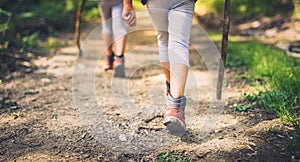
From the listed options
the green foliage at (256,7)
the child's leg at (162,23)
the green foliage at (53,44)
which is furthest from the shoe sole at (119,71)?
the green foliage at (256,7)

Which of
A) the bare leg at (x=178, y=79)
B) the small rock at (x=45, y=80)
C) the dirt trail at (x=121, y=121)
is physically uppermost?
the bare leg at (x=178, y=79)

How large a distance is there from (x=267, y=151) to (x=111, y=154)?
995 millimetres

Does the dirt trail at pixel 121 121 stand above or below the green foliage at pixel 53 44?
below

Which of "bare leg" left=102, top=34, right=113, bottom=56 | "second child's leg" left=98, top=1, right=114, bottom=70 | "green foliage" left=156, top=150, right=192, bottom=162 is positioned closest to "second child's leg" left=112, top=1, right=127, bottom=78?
"second child's leg" left=98, top=1, right=114, bottom=70

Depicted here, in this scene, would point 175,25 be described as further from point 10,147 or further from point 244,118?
point 10,147

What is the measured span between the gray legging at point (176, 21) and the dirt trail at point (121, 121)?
0.57m

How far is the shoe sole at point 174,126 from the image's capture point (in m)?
2.47

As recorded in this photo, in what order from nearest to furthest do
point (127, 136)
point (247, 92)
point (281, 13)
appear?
1. point (127, 136)
2. point (247, 92)
3. point (281, 13)

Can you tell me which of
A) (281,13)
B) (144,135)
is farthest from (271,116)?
(281,13)

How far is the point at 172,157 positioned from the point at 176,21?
3.09 feet

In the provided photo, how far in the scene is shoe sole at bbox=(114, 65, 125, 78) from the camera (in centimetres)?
399

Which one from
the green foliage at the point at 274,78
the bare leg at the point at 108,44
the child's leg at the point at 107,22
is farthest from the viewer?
the bare leg at the point at 108,44

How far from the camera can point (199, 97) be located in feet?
11.0

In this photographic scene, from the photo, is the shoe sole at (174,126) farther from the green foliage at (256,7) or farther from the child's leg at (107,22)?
the green foliage at (256,7)
